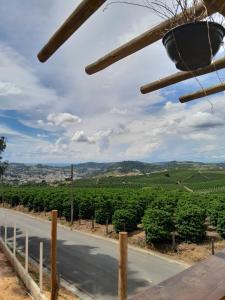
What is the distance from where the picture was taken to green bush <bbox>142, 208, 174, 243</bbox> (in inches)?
690

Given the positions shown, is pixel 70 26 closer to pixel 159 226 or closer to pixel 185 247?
pixel 185 247

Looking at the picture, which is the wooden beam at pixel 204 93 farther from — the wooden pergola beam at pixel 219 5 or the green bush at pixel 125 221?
the green bush at pixel 125 221

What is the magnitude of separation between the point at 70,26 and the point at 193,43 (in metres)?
0.80

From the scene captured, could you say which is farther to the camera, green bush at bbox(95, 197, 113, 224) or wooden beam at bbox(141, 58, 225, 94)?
green bush at bbox(95, 197, 113, 224)

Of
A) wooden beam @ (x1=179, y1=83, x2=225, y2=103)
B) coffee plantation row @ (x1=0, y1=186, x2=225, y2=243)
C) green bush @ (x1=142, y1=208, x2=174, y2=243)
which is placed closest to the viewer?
wooden beam @ (x1=179, y1=83, x2=225, y2=103)

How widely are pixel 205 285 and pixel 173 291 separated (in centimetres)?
19

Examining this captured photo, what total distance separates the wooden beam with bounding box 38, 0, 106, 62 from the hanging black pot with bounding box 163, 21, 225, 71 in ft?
2.02

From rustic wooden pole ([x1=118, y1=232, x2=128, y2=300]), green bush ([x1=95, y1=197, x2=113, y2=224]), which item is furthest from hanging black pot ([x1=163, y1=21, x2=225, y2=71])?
green bush ([x1=95, y1=197, x2=113, y2=224])

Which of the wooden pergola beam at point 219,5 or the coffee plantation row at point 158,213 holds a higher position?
the wooden pergola beam at point 219,5

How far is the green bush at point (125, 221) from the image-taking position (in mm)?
20938

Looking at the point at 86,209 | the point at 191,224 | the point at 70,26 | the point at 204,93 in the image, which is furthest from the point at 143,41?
the point at 86,209

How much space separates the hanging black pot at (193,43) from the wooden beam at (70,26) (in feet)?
2.02

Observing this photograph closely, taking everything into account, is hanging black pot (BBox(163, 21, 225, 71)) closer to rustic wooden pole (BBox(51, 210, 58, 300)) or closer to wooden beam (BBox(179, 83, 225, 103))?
wooden beam (BBox(179, 83, 225, 103))

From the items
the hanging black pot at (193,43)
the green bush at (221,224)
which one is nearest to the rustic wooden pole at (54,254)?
the hanging black pot at (193,43)
